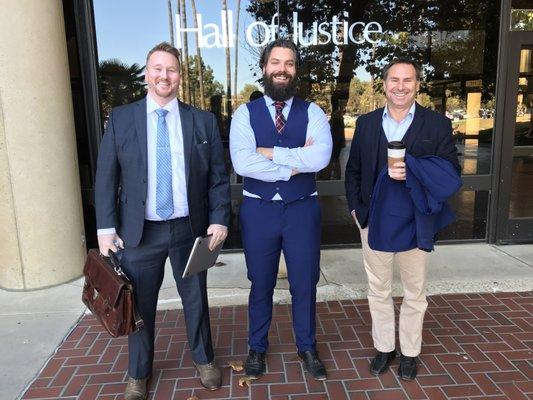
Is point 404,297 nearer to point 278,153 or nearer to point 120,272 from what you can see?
point 278,153

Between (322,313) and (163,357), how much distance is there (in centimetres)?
130

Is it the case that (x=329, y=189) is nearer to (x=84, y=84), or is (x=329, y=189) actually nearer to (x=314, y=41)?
→ (x=314, y=41)

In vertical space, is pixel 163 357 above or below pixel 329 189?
below

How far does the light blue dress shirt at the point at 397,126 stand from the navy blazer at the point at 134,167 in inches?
38.5

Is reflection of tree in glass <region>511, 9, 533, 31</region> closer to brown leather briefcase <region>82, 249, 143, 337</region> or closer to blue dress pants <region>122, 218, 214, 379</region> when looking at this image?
blue dress pants <region>122, 218, 214, 379</region>

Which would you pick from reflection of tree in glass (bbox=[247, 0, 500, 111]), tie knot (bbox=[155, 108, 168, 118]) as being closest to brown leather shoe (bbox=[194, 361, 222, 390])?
tie knot (bbox=[155, 108, 168, 118])

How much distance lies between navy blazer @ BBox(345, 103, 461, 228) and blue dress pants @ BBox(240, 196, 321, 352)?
0.88ft

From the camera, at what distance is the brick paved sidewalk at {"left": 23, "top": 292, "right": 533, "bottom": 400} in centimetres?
284

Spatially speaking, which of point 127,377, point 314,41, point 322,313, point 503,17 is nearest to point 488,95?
point 503,17

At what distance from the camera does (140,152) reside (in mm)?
2555

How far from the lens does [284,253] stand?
9.61 ft

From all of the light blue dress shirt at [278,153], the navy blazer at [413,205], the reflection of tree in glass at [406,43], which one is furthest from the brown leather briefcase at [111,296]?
the reflection of tree in glass at [406,43]

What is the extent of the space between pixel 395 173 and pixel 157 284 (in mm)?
1467

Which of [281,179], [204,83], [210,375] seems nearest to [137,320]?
[210,375]
